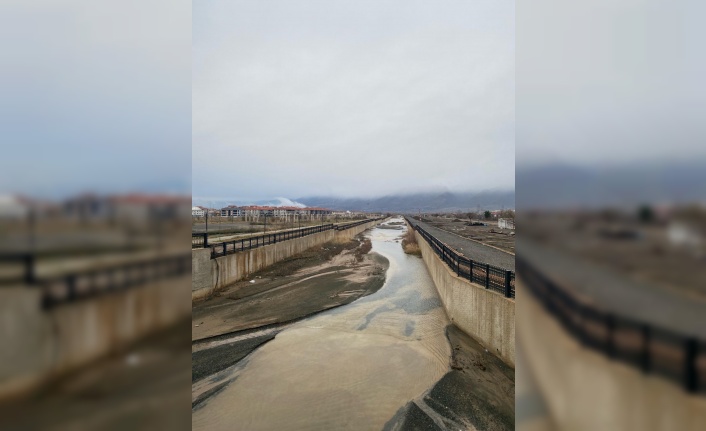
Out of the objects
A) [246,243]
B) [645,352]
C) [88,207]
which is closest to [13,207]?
[88,207]

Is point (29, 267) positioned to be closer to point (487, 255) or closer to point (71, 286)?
point (71, 286)

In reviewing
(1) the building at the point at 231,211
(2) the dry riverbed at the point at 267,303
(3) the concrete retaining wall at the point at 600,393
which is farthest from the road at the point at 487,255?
(1) the building at the point at 231,211

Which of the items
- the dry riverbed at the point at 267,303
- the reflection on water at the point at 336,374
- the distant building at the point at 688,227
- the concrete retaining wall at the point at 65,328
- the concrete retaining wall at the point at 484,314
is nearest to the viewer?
the distant building at the point at 688,227

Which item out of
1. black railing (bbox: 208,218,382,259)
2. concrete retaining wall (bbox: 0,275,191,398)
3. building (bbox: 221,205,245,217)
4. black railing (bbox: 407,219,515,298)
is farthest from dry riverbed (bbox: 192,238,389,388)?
building (bbox: 221,205,245,217)

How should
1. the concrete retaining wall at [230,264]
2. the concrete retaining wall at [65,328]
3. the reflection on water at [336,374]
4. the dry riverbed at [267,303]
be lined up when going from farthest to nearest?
the concrete retaining wall at [230,264] < the dry riverbed at [267,303] < the reflection on water at [336,374] < the concrete retaining wall at [65,328]

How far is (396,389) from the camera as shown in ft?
16.2

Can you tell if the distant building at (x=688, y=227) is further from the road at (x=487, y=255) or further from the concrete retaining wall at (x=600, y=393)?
the road at (x=487, y=255)

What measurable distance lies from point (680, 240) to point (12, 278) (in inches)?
97.0

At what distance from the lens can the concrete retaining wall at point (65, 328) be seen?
1.06m

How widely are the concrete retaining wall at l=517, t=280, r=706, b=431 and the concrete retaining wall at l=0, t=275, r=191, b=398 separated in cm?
172

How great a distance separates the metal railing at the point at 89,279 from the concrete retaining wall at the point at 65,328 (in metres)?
0.03

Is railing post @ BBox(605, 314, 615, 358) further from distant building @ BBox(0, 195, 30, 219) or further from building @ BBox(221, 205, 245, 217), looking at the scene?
building @ BBox(221, 205, 245, 217)

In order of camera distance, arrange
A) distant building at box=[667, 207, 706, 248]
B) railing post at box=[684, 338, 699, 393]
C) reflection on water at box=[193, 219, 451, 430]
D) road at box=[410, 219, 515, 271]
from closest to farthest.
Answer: distant building at box=[667, 207, 706, 248] → railing post at box=[684, 338, 699, 393] → reflection on water at box=[193, 219, 451, 430] → road at box=[410, 219, 515, 271]

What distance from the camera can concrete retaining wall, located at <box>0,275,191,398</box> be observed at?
106cm
